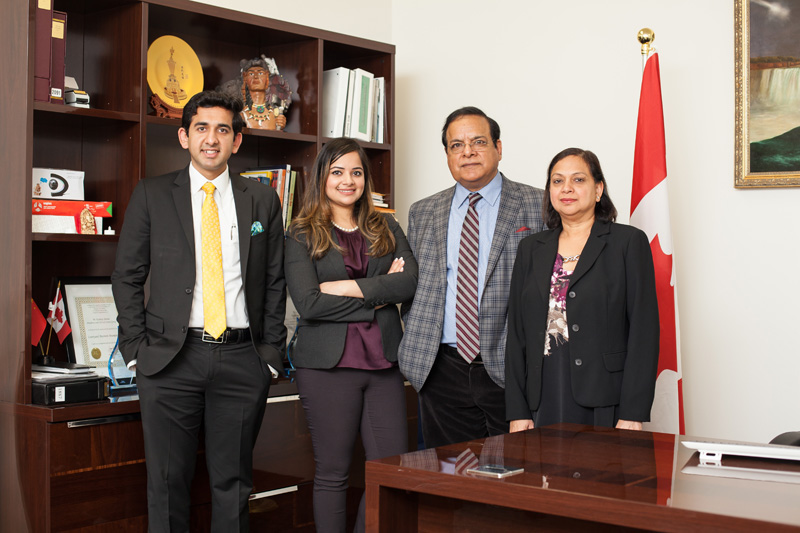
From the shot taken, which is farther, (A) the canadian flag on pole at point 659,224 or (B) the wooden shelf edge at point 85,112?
(A) the canadian flag on pole at point 659,224

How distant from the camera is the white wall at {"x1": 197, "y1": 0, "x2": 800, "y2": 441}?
3.17 m

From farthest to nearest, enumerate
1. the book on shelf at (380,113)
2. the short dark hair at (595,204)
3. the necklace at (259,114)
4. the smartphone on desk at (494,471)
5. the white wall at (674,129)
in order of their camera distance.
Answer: the book on shelf at (380,113)
the necklace at (259,114)
the white wall at (674,129)
the short dark hair at (595,204)
the smartphone on desk at (494,471)

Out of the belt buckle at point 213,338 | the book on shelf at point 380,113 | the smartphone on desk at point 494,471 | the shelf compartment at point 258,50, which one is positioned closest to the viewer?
the smartphone on desk at point 494,471

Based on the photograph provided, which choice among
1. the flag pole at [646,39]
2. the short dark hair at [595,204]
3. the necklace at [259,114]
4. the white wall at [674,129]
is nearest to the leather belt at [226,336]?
the short dark hair at [595,204]

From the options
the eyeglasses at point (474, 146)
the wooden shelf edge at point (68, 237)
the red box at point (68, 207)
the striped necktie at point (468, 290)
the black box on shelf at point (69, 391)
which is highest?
the eyeglasses at point (474, 146)

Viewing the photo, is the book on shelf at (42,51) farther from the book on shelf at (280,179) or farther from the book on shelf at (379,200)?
the book on shelf at (379,200)

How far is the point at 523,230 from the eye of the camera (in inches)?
107

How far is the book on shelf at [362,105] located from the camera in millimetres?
3689

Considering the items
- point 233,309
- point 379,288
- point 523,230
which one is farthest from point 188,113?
point 523,230

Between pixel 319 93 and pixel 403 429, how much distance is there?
1.61 m

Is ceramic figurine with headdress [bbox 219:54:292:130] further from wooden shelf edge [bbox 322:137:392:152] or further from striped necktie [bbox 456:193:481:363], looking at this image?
striped necktie [bbox 456:193:481:363]

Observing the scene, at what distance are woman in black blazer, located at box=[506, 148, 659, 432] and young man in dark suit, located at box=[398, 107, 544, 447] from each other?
0.19 metres

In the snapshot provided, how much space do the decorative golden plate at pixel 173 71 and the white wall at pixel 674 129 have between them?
→ 0.62 m

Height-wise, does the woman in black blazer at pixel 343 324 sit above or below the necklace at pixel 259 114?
below
